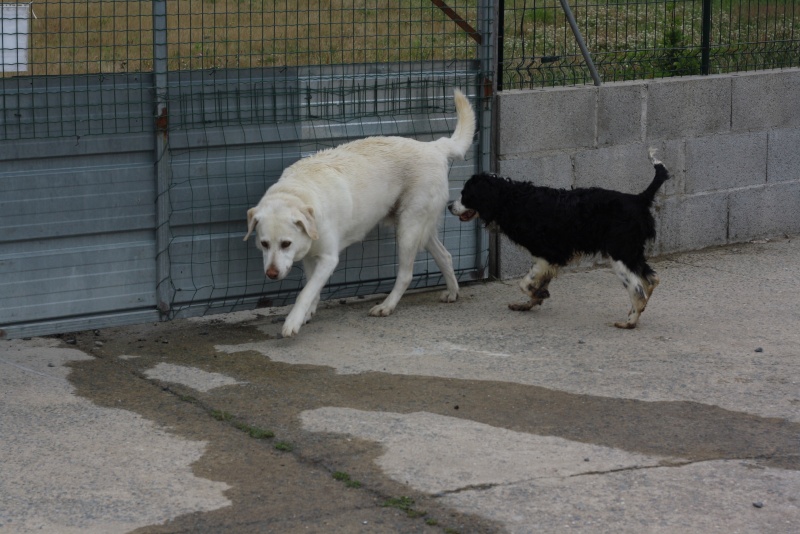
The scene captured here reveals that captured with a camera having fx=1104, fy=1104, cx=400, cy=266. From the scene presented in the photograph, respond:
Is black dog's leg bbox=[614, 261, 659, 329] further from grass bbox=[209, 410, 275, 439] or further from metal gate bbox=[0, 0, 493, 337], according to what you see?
grass bbox=[209, 410, 275, 439]

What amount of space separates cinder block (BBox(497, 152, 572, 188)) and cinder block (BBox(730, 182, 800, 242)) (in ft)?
6.04

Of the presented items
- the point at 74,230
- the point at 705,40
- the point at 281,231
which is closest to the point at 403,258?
the point at 281,231

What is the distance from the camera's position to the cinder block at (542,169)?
7.88 m

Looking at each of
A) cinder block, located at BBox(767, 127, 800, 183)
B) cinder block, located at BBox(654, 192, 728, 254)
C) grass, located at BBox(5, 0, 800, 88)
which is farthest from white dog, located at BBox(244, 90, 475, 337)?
cinder block, located at BBox(767, 127, 800, 183)

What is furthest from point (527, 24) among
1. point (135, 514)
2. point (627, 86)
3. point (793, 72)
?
point (135, 514)

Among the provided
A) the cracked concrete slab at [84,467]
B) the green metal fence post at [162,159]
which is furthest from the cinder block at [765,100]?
the cracked concrete slab at [84,467]

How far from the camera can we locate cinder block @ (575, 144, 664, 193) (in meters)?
8.22

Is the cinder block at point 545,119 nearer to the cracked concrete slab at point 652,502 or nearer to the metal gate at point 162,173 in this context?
the metal gate at point 162,173

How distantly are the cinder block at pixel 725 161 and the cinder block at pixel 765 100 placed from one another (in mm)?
121

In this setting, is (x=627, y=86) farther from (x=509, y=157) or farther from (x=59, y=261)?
(x=59, y=261)

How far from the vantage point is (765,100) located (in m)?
9.25

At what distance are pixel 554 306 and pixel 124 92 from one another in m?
3.06

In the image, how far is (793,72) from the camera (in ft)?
30.9

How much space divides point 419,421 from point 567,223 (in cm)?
219
